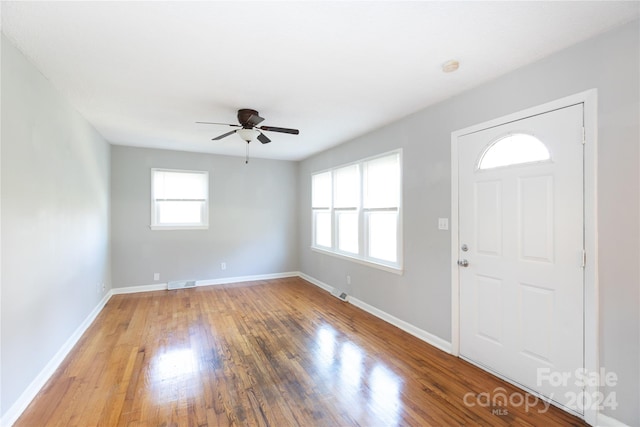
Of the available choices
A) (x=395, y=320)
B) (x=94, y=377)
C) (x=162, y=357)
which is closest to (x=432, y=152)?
(x=395, y=320)

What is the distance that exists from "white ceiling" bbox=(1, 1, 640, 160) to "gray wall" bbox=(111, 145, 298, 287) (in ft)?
6.67

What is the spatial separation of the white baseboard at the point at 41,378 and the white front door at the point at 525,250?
3574 millimetres

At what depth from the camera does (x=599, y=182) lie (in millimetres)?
1897

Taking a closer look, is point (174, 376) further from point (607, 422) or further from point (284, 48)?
point (607, 422)

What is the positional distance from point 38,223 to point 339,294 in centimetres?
380

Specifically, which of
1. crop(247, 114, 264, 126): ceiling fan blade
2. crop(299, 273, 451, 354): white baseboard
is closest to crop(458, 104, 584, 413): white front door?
crop(299, 273, 451, 354): white baseboard

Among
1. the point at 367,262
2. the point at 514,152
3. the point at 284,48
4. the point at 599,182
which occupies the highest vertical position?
the point at 284,48

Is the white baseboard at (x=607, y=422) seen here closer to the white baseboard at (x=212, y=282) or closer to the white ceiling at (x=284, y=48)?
the white ceiling at (x=284, y=48)

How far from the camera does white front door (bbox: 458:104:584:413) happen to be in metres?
2.04

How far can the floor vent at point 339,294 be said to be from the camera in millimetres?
4648

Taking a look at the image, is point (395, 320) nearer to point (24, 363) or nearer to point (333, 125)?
point (333, 125)

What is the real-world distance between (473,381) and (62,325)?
387 cm

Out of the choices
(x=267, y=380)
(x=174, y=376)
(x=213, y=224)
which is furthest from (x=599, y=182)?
(x=213, y=224)

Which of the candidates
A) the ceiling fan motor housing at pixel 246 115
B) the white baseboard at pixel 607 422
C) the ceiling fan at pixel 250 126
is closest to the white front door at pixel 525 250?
the white baseboard at pixel 607 422
